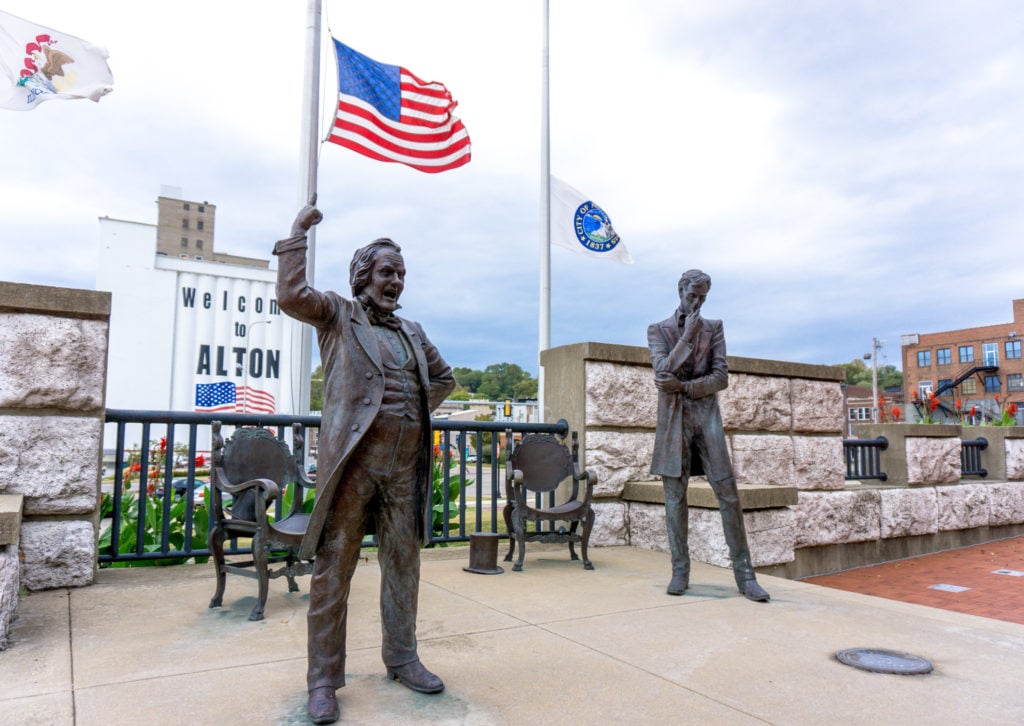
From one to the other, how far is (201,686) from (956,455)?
10516 millimetres

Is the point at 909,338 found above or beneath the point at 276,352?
above

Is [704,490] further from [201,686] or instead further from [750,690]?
[201,686]

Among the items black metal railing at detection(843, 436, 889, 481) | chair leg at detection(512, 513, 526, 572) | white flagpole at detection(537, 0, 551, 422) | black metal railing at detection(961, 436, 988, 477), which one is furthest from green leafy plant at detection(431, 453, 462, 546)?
black metal railing at detection(961, 436, 988, 477)

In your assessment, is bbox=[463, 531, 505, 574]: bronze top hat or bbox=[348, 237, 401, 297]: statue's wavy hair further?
bbox=[463, 531, 505, 574]: bronze top hat

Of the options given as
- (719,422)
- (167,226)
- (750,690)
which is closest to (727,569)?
(719,422)

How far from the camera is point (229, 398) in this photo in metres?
27.6

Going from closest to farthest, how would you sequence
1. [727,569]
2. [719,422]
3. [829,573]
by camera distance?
1. [719,422]
2. [727,569]
3. [829,573]

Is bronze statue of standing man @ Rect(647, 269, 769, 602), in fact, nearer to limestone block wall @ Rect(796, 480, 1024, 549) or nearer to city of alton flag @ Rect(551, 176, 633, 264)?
limestone block wall @ Rect(796, 480, 1024, 549)

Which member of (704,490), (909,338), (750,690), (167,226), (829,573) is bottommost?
(829,573)

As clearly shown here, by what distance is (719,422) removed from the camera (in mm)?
5184

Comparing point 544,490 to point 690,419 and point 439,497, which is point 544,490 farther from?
point 690,419

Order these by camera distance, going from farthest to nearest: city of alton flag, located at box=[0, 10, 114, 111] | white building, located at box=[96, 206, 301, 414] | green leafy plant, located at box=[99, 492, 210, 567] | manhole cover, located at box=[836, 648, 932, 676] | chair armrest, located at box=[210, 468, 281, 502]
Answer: white building, located at box=[96, 206, 301, 414] → city of alton flag, located at box=[0, 10, 114, 111] → green leafy plant, located at box=[99, 492, 210, 567] → chair armrest, located at box=[210, 468, 281, 502] → manhole cover, located at box=[836, 648, 932, 676]

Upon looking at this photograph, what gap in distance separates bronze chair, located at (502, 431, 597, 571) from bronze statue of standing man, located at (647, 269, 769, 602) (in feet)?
3.52

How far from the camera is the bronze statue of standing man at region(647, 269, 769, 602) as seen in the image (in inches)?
198
